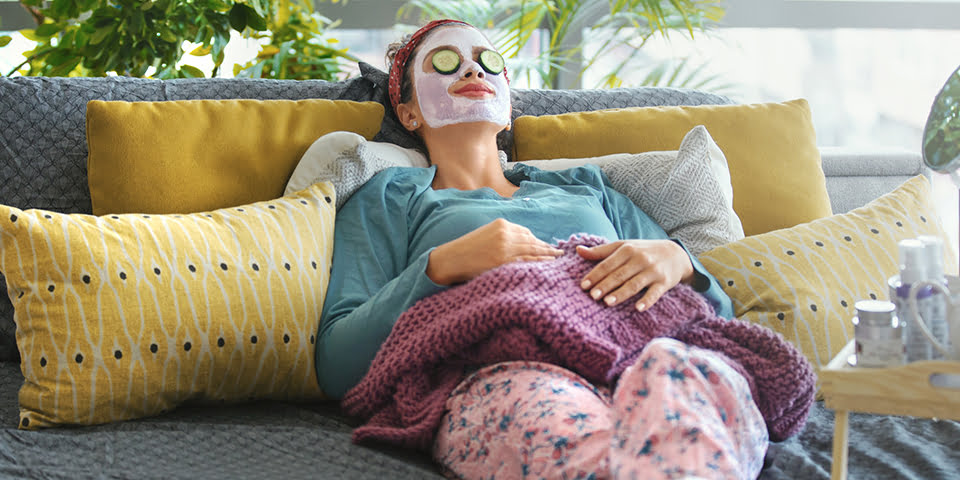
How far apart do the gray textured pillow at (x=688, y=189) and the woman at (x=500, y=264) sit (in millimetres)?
38

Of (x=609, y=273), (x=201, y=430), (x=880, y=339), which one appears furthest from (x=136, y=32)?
(x=880, y=339)

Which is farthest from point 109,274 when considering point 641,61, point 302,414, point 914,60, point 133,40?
point 914,60

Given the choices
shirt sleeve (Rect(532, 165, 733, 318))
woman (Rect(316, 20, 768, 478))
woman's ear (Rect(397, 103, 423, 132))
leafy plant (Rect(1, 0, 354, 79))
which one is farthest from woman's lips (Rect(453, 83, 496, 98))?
leafy plant (Rect(1, 0, 354, 79))

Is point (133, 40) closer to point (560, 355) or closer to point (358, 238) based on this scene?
point (358, 238)

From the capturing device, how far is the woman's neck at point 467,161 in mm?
1720

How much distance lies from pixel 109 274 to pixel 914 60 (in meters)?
3.09

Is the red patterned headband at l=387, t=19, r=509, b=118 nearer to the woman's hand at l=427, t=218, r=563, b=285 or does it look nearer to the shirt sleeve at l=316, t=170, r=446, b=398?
the shirt sleeve at l=316, t=170, r=446, b=398

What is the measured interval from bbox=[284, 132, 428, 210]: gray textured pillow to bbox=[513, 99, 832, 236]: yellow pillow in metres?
0.39

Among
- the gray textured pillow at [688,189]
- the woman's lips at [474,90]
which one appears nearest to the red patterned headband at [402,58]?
the woman's lips at [474,90]

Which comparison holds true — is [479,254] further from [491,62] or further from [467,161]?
[491,62]

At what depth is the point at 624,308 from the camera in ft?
4.00

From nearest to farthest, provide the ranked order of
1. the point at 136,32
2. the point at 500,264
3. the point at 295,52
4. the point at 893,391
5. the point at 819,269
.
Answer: the point at 893,391, the point at 500,264, the point at 819,269, the point at 136,32, the point at 295,52

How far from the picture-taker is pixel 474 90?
1.70 m

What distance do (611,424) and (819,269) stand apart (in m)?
0.67
